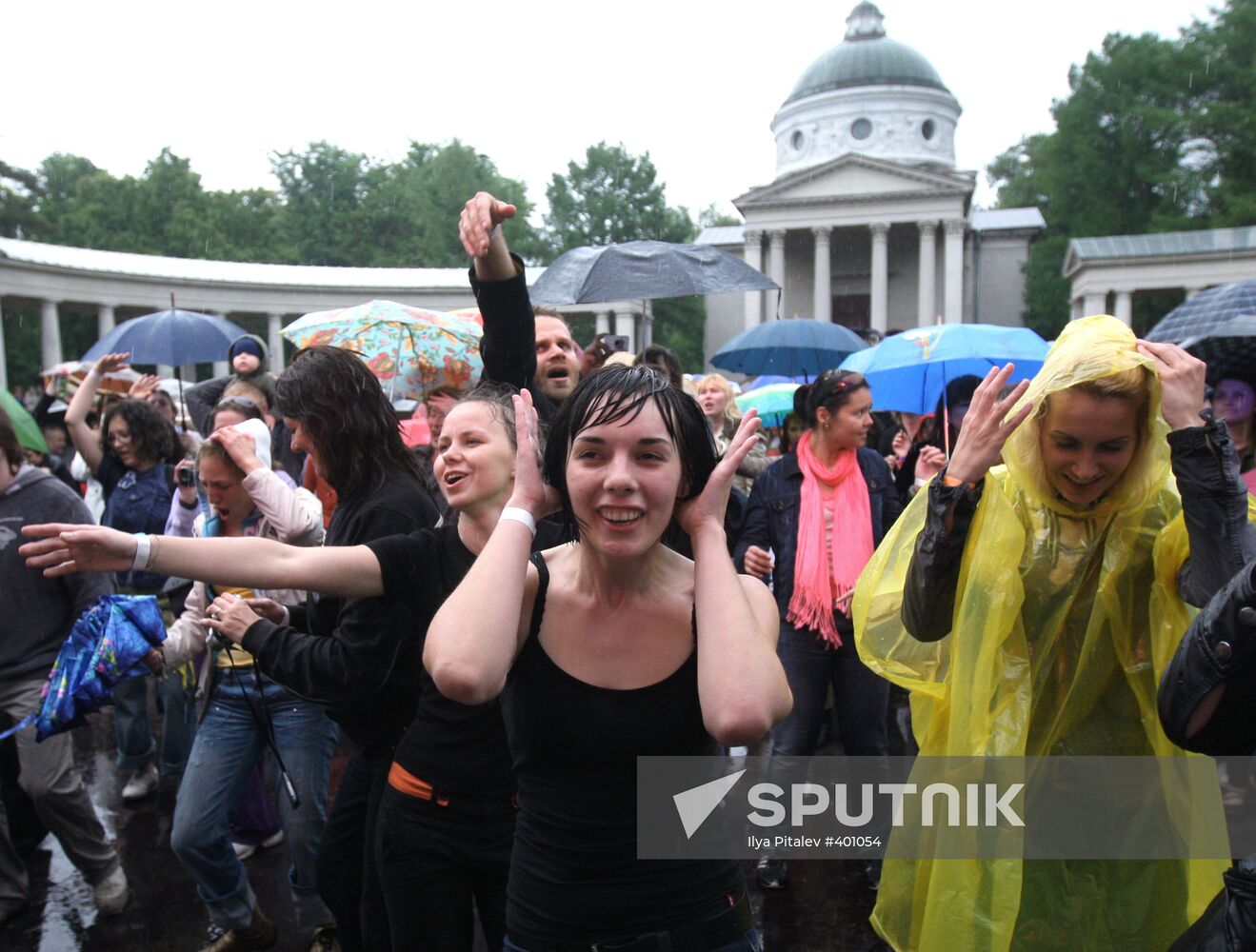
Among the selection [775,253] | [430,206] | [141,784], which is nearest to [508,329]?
[141,784]

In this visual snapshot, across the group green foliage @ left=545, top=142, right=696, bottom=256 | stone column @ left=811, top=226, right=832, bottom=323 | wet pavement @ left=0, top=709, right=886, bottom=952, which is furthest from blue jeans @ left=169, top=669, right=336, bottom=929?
green foliage @ left=545, top=142, right=696, bottom=256

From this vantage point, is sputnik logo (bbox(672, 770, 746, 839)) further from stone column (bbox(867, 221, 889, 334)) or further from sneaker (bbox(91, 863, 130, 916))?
stone column (bbox(867, 221, 889, 334))

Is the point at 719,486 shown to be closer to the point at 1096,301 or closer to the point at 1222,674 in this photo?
the point at 1222,674

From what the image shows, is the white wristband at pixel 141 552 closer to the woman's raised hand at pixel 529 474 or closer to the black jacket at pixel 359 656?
the black jacket at pixel 359 656

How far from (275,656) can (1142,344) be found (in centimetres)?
247

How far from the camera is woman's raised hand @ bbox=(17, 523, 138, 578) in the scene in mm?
2207

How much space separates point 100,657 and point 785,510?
2.86 m

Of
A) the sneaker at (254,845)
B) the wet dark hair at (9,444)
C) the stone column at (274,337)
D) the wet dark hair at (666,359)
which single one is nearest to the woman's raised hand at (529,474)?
the wet dark hair at (9,444)

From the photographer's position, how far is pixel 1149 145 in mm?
44281

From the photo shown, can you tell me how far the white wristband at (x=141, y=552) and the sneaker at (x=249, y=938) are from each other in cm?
205

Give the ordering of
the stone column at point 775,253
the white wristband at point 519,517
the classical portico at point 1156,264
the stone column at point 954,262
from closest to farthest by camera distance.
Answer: the white wristband at point 519,517 < the classical portico at point 1156,264 < the stone column at point 954,262 < the stone column at point 775,253

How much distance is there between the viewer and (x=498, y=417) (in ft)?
9.44

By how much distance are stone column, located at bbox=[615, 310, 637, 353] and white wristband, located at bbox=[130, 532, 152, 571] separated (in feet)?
124

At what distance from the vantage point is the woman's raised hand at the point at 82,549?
7.24 ft
